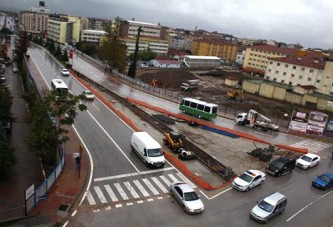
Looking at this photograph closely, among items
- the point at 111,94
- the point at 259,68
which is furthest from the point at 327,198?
the point at 259,68

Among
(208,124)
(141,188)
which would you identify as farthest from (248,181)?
(208,124)

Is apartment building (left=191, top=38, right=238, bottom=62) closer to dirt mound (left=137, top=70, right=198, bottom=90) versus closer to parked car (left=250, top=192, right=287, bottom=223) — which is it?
dirt mound (left=137, top=70, right=198, bottom=90)

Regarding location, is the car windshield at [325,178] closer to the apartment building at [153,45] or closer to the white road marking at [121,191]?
the white road marking at [121,191]

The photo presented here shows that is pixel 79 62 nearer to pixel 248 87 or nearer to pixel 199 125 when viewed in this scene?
pixel 248 87

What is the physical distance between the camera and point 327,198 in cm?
3012

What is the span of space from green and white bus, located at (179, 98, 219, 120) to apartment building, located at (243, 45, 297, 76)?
83649 mm

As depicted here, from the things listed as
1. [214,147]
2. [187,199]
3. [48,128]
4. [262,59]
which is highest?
[262,59]

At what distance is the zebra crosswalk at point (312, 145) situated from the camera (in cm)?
4423

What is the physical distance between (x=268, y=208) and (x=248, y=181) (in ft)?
15.8

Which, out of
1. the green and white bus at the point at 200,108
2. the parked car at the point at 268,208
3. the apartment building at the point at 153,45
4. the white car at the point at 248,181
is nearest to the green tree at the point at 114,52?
the green and white bus at the point at 200,108

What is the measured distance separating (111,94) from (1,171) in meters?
33.1

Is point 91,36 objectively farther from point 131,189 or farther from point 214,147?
point 131,189

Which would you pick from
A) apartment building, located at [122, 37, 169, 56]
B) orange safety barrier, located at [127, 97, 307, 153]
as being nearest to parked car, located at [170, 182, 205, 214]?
orange safety barrier, located at [127, 97, 307, 153]

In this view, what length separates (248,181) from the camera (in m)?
29.7
